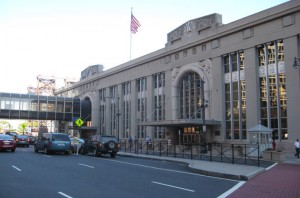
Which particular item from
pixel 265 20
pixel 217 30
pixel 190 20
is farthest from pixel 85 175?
pixel 190 20

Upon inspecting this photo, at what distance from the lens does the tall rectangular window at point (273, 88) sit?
103 feet

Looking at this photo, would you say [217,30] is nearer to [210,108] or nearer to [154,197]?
[210,108]

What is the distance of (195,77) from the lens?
41906 mm

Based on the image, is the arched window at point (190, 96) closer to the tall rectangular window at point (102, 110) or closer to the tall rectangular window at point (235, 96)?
the tall rectangular window at point (235, 96)

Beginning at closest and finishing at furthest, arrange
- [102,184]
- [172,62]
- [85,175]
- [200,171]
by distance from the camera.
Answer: [102,184]
[85,175]
[200,171]
[172,62]

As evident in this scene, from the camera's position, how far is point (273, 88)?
3244cm

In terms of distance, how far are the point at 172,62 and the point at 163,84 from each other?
12.0 feet

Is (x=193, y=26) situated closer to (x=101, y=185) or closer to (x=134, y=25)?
(x=134, y=25)

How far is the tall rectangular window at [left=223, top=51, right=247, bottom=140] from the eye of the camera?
35281mm

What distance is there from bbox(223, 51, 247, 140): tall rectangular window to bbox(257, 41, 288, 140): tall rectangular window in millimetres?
2256

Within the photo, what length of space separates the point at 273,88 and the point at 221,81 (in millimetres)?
6467

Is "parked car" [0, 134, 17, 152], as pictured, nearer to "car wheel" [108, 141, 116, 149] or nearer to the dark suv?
the dark suv

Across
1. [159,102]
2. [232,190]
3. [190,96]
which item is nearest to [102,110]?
[159,102]

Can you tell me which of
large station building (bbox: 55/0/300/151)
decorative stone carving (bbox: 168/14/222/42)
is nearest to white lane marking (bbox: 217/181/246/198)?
large station building (bbox: 55/0/300/151)
